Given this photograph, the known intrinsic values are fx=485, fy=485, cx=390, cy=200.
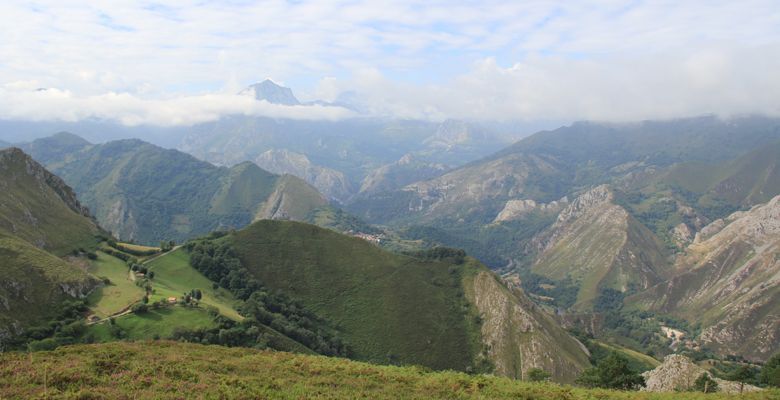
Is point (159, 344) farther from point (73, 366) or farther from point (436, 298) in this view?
point (436, 298)

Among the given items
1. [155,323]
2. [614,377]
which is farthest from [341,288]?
[614,377]

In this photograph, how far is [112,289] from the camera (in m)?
118

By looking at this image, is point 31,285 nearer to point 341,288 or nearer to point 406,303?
point 341,288

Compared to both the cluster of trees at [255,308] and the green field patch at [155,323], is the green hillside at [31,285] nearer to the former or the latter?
the green field patch at [155,323]

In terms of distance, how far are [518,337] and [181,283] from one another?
105259mm

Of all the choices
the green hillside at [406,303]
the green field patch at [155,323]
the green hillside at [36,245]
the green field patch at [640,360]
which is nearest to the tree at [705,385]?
the green hillside at [406,303]

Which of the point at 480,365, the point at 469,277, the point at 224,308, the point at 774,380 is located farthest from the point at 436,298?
the point at 774,380

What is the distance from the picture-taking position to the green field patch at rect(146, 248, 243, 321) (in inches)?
4902

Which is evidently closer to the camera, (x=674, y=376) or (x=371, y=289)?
(x=674, y=376)

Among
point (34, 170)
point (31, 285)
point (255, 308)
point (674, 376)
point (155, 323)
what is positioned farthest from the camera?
point (34, 170)

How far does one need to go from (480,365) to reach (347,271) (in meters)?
56.1

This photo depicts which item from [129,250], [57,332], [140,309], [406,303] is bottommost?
[406,303]

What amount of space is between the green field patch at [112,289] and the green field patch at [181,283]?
5092 mm

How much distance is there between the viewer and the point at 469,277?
18350 cm
